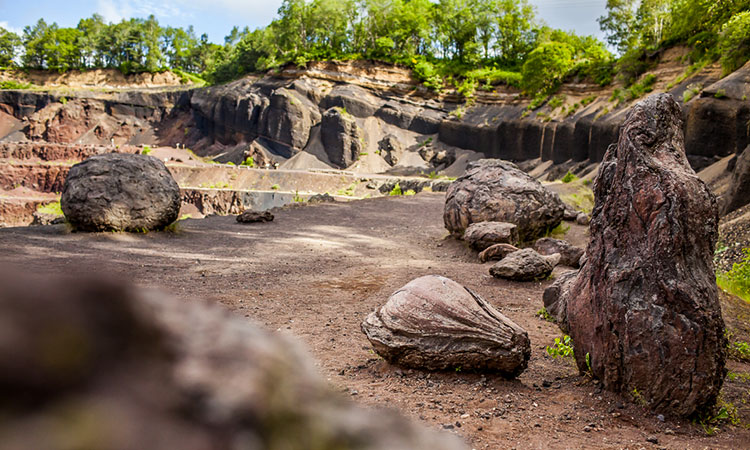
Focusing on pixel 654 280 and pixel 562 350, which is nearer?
pixel 654 280

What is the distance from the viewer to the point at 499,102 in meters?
38.4

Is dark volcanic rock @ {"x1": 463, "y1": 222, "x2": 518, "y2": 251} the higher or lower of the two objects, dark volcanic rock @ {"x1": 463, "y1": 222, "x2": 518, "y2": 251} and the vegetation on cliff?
the lower

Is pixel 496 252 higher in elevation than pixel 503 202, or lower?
lower

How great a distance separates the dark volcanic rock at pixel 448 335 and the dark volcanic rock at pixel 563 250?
451 centimetres

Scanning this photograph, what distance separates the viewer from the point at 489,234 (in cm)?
785

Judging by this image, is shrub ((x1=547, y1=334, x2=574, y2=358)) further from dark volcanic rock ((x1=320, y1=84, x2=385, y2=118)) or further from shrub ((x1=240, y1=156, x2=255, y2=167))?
dark volcanic rock ((x1=320, y1=84, x2=385, y2=118))

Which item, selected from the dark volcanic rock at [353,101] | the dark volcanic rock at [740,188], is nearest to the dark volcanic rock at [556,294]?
the dark volcanic rock at [740,188]

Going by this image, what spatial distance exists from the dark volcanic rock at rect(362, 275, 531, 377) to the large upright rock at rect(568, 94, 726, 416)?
50 cm

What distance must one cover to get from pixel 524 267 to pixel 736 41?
1506 cm

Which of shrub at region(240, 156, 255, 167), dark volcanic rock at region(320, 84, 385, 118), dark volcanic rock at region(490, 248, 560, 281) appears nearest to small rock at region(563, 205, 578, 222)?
dark volcanic rock at region(490, 248, 560, 281)

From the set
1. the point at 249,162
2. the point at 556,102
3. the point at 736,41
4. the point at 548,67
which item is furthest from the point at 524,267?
the point at 249,162

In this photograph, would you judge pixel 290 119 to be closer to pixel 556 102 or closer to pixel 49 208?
pixel 49 208

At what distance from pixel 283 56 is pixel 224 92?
671cm

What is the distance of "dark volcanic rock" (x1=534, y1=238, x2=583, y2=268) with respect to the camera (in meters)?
7.32
